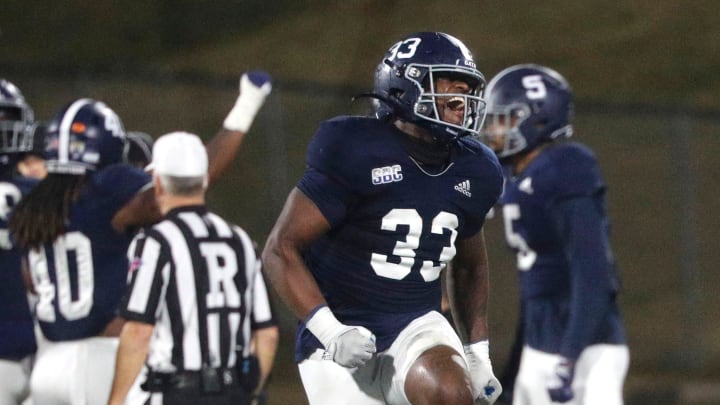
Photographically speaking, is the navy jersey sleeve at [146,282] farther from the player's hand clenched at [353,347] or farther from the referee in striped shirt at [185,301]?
the player's hand clenched at [353,347]

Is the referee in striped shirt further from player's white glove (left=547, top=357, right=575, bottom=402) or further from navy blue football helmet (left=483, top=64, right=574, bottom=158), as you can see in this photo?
navy blue football helmet (left=483, top=64, right=574, bottom=158)

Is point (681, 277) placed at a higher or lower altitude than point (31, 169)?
lower

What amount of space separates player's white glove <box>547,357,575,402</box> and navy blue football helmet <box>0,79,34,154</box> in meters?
2.85

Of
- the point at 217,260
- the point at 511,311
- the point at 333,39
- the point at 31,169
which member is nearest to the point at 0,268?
the point at 31,169

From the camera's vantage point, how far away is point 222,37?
21.0 m

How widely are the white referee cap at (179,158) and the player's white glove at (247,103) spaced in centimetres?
90

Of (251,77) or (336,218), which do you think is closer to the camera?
(336,218)

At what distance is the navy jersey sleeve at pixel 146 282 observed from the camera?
534 centimetres

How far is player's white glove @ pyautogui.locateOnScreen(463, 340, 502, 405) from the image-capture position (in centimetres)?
447

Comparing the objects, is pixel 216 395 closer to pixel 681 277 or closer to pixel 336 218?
pixel 336 218

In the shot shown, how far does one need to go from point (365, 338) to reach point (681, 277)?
34.3 feet

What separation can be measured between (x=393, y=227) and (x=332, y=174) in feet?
0.89

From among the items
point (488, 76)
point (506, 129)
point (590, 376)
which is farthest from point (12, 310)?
point (488, 76)

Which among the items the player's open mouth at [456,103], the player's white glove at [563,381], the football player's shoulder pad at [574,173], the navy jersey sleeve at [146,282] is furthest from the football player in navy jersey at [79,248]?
the player's open mouth at [456,103]
